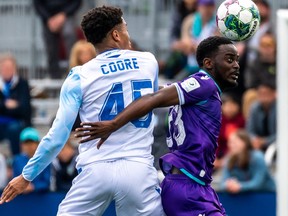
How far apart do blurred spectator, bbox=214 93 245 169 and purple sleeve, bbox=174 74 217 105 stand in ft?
17.1

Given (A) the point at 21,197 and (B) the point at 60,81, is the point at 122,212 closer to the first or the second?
(A) the point at 21,197

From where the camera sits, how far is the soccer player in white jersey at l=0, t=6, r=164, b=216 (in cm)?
735

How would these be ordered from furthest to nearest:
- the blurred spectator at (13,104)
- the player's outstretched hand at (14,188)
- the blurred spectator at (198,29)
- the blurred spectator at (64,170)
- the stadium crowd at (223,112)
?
the blurred spectator at (198,29) < the blurred spectator at (13,104) < the blurred spectator at (64,170) < the stadium crowd at (223,112) < the player's outstretched hand at (14,188)

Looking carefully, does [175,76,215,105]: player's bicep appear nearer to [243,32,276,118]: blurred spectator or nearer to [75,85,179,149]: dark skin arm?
[75,85,179,149]: dark skin arm

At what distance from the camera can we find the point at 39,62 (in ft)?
46.9

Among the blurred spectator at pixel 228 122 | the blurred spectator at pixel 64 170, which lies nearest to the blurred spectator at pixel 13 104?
the blurred spectator at pixel 64 170

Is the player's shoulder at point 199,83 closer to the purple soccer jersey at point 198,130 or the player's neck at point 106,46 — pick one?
the purple soccer jersey at point 198,130

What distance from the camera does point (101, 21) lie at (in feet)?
24.4

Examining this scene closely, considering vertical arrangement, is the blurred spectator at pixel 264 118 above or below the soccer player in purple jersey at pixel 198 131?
below

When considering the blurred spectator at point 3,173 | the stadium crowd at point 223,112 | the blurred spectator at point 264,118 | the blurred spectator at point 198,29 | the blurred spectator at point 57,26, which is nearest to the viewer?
the stadium crowd at point 223,112

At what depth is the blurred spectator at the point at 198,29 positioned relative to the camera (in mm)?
13156

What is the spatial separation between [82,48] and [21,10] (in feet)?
6.51

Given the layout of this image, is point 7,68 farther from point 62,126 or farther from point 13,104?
point 62,126

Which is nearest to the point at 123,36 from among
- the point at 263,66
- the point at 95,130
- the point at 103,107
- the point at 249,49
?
the point at 103,107
